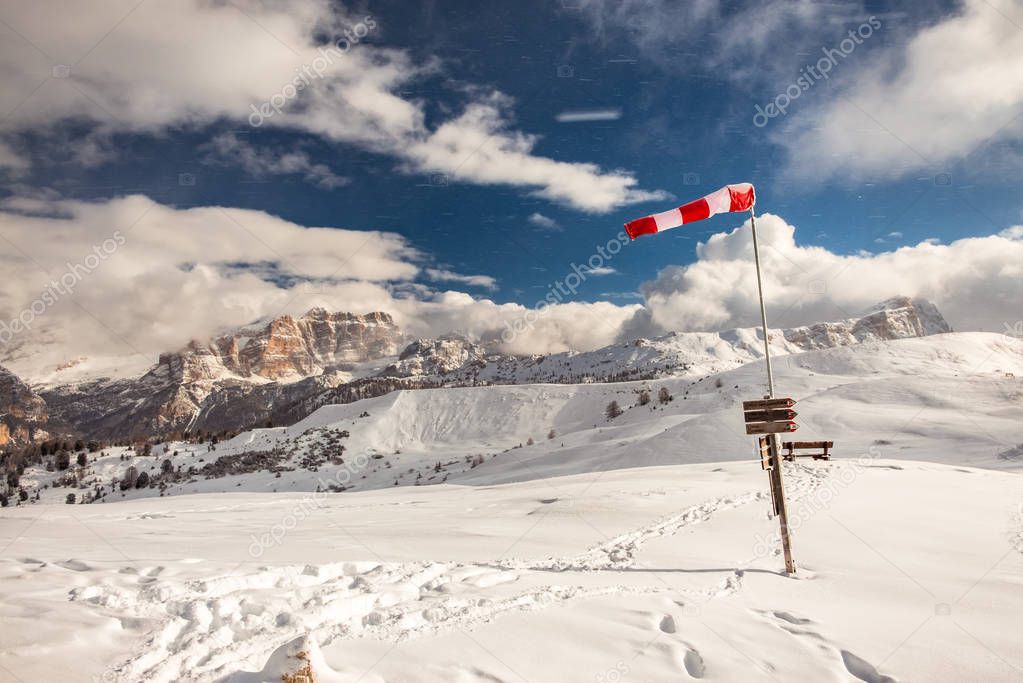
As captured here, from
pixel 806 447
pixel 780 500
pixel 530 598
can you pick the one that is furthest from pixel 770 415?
pixel 806 447

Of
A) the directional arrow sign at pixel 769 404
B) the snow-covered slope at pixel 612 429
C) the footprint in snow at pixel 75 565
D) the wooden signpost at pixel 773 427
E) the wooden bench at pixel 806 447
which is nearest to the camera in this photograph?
the footprint in snow at pixel 75 565

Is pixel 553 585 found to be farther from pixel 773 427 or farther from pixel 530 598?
pixel 773 427

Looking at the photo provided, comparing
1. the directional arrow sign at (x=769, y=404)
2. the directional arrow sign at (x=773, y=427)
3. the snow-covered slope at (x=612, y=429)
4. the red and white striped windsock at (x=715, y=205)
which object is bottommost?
the snow-covered slope at (x=612, y=429)

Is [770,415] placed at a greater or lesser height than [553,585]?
greater

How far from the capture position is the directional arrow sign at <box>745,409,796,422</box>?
9547 millimetres

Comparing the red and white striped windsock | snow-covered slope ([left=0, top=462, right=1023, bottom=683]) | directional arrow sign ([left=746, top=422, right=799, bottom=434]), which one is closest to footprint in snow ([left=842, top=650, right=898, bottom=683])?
snow-covered slope ([left=0, top=462, right=1023, bottom=683])

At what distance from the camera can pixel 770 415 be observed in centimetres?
962

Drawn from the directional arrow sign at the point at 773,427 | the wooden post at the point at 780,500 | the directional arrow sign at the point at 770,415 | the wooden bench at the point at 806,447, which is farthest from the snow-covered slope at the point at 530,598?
the wooden bench at the point at 806,447

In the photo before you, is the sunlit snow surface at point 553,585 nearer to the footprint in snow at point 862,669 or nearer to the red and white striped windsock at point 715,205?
the footprint in snow at point 862,669

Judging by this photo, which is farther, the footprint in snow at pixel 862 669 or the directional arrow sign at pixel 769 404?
the directional arrow sign at pixel 769 404

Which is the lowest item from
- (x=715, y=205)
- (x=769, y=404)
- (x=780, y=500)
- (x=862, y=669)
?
(x=862, y=669)

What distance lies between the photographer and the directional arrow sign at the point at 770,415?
9.55m

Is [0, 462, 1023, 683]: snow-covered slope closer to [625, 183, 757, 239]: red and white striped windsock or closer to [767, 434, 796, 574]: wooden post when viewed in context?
[767, 434, 796, 574]: wooden post

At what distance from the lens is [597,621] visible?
6.45m
